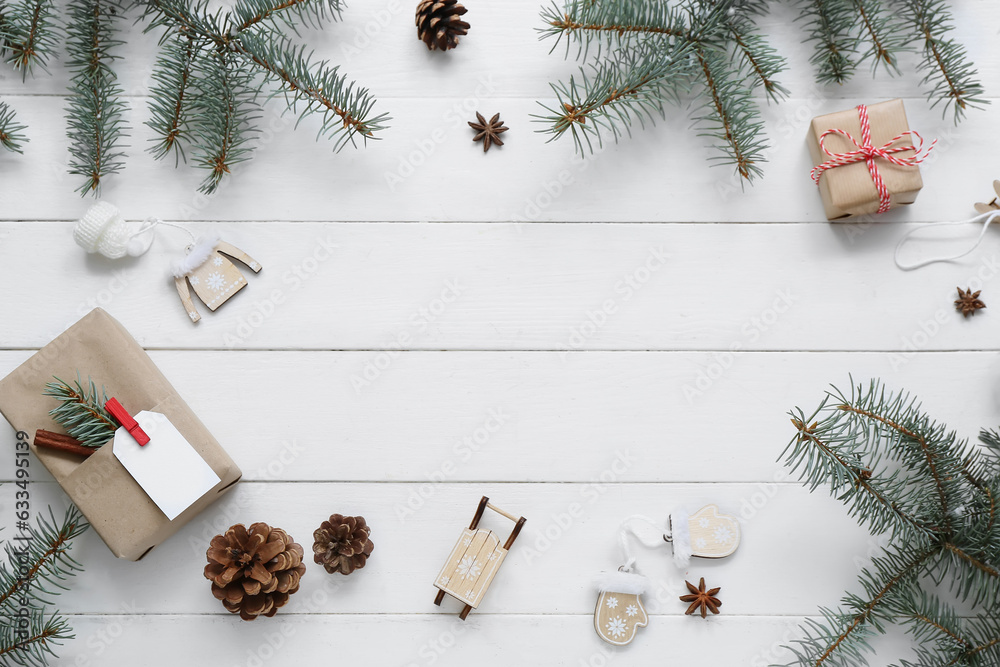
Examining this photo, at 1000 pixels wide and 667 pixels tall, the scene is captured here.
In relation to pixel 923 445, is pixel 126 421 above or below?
below

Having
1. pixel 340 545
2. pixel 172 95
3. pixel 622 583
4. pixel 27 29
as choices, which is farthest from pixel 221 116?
pixel 622 583

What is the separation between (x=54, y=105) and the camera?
1112 millimetres

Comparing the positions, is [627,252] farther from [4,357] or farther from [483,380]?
[4,357]

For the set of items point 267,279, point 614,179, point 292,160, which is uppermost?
point 614,179

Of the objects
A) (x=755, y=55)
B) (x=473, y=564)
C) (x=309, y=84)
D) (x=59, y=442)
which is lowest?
(x=59, y=442)

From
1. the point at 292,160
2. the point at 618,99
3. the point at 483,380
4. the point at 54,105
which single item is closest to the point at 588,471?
the point at 483,380

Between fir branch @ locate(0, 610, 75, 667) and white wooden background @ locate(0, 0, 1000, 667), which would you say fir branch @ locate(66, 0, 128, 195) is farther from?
fir branch @ locate(0, 610, 75, 667)

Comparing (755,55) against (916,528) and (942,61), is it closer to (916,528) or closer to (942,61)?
(942,61)

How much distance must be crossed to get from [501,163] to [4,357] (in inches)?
33.1

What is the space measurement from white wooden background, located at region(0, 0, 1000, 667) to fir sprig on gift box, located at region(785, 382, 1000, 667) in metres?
0.08

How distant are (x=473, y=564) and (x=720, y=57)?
0.86 meters

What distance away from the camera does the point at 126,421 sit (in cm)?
99

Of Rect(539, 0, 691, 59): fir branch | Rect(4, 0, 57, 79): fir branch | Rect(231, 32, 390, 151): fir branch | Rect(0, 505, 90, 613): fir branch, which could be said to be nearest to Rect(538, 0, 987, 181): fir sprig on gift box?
Rect(539, 0, 691, 59): fir branch

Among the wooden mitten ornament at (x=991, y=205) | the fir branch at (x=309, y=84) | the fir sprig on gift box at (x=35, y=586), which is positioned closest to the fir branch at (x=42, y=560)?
the fir sprig on gift box at (x=35, y=586)
